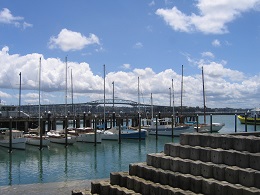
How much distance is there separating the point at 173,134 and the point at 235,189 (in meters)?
59.2

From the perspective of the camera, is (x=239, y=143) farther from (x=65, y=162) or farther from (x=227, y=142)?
(x=65, y=162)

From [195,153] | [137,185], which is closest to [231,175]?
[195,153]

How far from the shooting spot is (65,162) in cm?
3909

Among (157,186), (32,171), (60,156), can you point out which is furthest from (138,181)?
(60,156)

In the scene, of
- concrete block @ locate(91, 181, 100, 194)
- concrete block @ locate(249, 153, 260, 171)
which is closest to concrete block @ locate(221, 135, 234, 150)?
concrete block @ locate(249, 153, 260, 171)

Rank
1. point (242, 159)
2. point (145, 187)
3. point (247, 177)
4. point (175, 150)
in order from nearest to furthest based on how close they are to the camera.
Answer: point (247, 177) → point (242, 159) → point (145, 187) → point (175, 150)

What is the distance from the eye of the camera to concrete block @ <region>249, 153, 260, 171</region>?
1160 cm

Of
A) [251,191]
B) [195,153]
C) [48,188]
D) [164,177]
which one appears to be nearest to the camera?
[251,191]

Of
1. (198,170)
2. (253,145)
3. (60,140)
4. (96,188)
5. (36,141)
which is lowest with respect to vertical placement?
(60,140)

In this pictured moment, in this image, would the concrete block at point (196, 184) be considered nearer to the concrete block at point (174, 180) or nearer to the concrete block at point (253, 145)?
the concrete block at point (174, 180)

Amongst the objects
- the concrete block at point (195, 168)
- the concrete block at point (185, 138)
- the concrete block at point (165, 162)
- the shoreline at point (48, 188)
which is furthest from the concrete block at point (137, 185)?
the shoreline at point (48, 188)

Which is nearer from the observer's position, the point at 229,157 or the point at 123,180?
the point at 229,157

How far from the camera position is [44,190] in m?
19.8

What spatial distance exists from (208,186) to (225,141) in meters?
1.91
